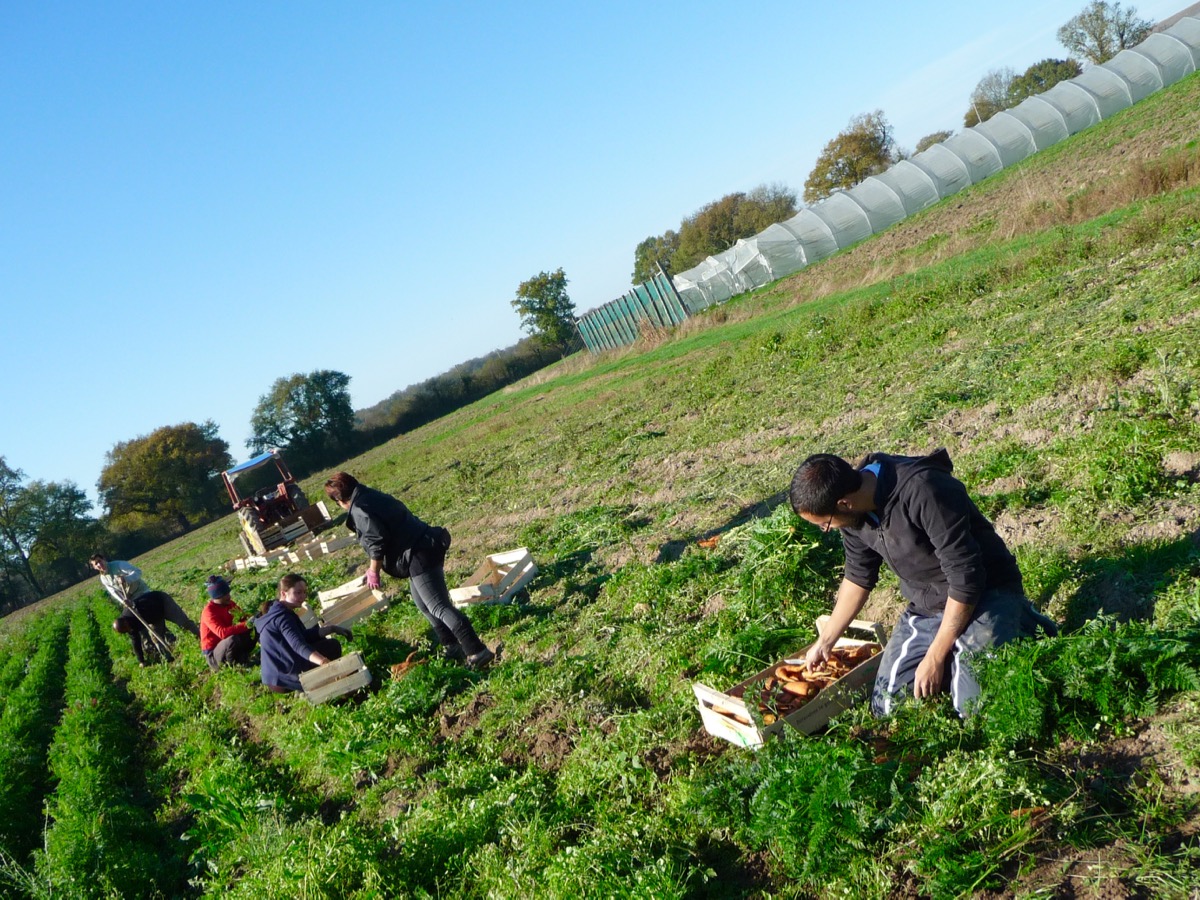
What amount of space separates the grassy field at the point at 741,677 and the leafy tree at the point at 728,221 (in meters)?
57.4

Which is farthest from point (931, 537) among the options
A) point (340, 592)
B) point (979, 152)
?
point (979, 152)

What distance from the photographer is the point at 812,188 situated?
70.6 metres

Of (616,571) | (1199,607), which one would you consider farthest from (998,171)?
(1199,607)

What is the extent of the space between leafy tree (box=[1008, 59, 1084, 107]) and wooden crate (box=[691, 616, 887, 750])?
79220 mm

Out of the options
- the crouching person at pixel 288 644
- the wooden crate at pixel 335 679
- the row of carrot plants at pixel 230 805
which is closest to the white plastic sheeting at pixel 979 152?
the row of carrot plants at pixel 230 805

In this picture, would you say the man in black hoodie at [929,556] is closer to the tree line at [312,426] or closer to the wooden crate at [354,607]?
the wooden crate at [354,607]

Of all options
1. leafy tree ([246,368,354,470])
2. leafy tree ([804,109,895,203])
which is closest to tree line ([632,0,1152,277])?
leafy tree ([804,109,895,203])

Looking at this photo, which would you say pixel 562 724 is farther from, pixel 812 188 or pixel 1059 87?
pixel 812 188

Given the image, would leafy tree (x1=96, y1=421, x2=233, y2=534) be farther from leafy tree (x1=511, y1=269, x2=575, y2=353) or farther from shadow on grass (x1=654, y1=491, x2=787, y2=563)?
shadow on grass (x1=654, y1=491, x2=787, y2=563)

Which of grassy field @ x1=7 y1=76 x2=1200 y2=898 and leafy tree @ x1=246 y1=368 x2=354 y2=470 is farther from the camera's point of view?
leafy tree @ x1=246 y1=368 x2=354 y2=470

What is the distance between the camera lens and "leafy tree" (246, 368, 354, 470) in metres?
64.6

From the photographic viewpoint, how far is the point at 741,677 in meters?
5.53

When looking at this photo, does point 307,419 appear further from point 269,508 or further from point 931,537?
point 931,537

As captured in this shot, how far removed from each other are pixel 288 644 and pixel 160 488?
2782 inches
